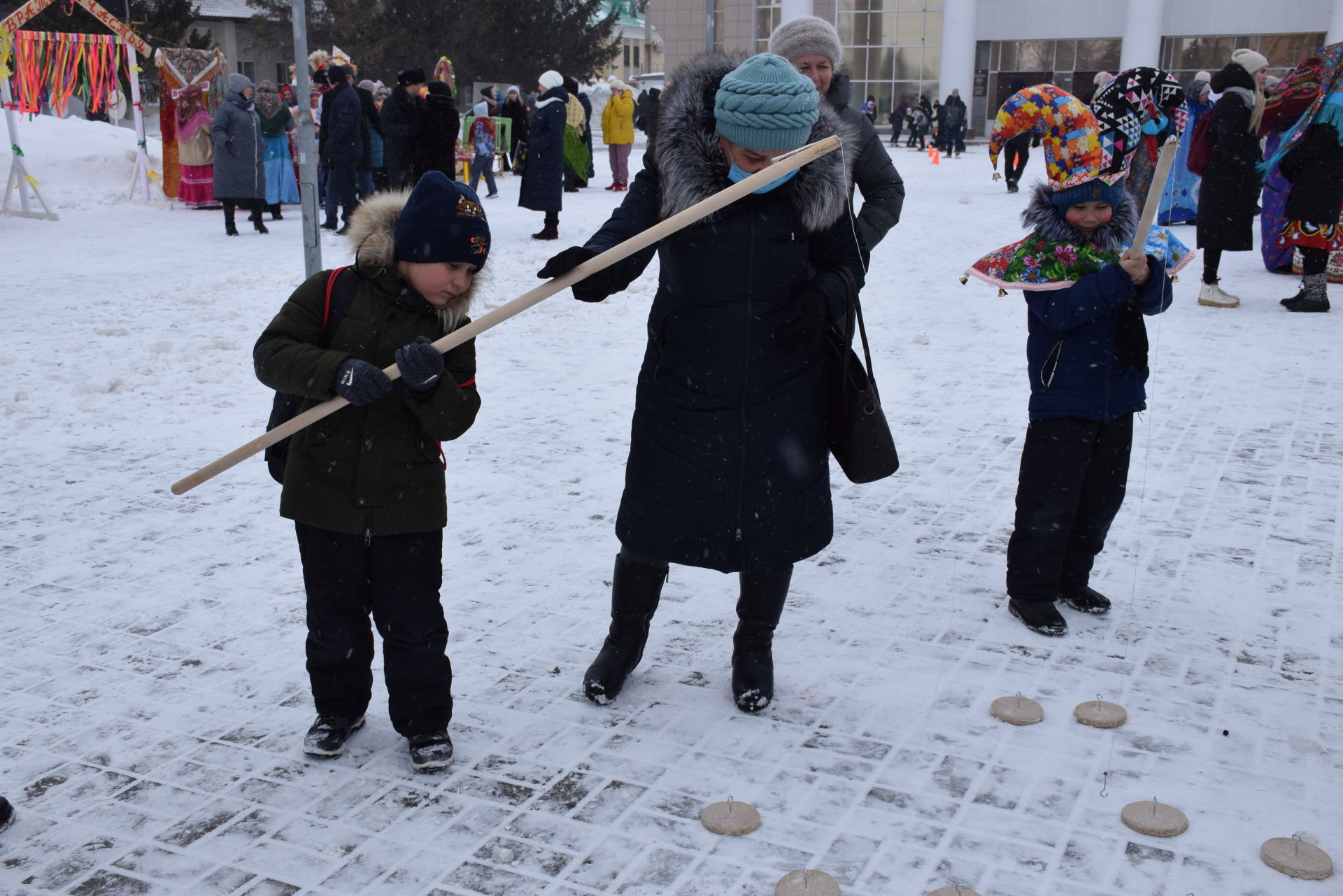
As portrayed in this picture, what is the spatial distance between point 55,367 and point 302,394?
5043mm

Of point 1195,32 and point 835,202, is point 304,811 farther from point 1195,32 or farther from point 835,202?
point 1195,32

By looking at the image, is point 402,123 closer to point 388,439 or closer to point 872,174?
point 872,174

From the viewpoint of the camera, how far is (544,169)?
488 inches

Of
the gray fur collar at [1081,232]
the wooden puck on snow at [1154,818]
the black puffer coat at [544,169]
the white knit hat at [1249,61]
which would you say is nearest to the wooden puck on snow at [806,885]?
the wooden puck on snow at [1154,818]

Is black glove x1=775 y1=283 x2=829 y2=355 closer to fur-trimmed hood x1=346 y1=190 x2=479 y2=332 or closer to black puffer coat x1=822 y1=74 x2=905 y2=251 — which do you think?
fur-trimmed hood x1=346 y1=190 x2=479 y2=332

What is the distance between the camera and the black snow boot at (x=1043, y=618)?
3.67m

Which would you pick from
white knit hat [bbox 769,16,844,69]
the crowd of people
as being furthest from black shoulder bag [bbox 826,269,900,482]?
white knit hat [bbox 769,16,844,69]

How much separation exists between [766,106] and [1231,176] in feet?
24.9

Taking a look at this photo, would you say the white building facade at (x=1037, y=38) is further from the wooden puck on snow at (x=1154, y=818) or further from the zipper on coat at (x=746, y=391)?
the wooden puck on snow at (x=1154, y=818)

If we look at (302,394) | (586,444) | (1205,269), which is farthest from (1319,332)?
(302,394)

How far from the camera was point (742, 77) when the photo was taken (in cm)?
276

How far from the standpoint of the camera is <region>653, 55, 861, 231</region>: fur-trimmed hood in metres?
2.87

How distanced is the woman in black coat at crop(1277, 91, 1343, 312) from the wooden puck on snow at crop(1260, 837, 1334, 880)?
7.25 m

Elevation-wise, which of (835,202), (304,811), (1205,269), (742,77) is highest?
(742,77)
